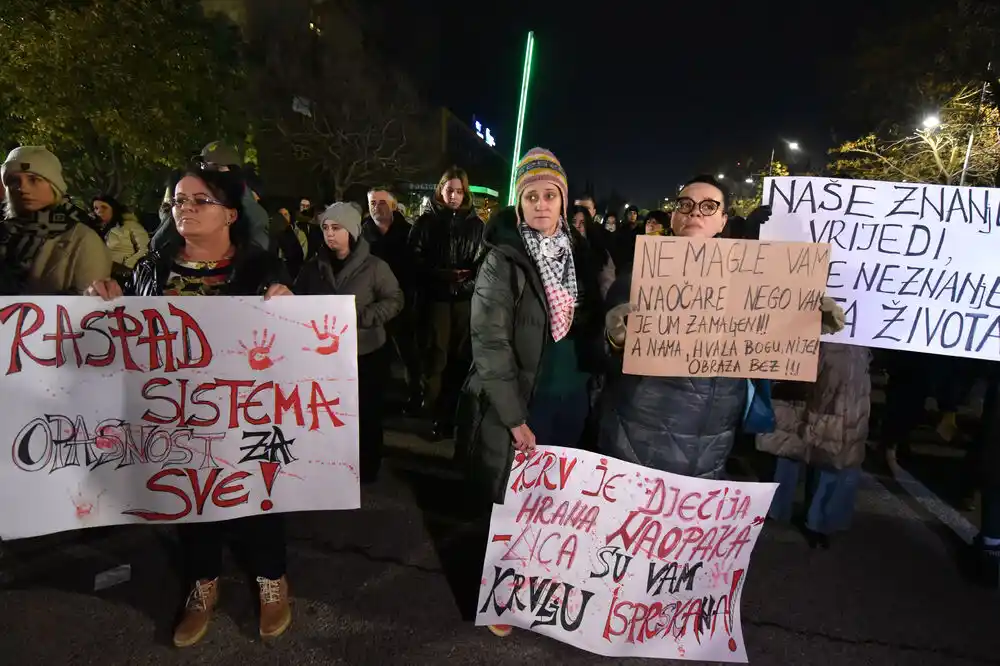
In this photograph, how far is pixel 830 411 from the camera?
3.23m

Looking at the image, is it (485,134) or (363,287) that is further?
(485,134)

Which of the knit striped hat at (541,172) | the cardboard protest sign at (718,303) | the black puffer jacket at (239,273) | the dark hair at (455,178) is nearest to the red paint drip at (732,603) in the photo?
the cardboard protest sign at (718,303)

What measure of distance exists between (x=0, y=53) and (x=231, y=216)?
42.9ft

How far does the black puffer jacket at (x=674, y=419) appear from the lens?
2.36 meters

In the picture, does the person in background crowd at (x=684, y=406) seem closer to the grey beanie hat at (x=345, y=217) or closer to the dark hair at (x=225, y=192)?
the dark hair at (x=225, y=192)

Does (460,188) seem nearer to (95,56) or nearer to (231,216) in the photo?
(231,216)

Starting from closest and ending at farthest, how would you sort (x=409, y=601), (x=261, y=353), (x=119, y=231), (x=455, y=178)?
(x=261, y=353)
(x=409, y=601)
(x=455, y=178)
(x=119, y=231)

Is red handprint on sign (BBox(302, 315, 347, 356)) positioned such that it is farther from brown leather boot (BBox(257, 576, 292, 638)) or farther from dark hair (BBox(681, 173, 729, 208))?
dark hair (BBox(681, 173, 729, 208))

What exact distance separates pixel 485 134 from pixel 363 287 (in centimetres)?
5835

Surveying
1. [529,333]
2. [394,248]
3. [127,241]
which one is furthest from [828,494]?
[127,241]

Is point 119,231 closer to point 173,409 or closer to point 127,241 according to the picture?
point 127,241

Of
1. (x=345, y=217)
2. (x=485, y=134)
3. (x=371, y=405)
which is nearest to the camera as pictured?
(x=345, y=217)

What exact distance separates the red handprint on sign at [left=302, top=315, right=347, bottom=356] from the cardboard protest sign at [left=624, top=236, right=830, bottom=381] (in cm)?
114

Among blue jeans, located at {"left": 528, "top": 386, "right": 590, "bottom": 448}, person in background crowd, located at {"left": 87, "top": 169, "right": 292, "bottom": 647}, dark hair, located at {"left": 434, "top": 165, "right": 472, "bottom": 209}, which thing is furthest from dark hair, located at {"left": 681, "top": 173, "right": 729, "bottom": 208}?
dark hair, located at {"left": 434, "top": 165, "right": 472, "bottom": 209}
